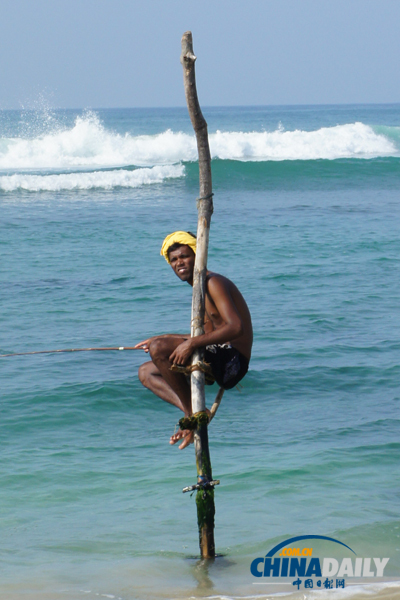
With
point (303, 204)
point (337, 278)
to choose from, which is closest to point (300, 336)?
point (337, 278)

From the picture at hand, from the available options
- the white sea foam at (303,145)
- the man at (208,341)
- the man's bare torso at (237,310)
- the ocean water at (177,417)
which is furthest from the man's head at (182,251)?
the white sea foam at (303,145)

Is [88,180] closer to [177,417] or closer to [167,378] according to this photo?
[177,417]

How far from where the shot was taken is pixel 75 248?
14.1 metres

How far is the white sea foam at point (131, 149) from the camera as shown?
30047mm

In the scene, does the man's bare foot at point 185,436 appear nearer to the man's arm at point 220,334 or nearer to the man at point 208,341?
the man at point 208,341

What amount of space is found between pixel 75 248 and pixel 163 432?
27.3ft

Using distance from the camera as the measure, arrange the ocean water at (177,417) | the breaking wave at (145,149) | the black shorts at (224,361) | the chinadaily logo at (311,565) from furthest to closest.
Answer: the breaking wave at (145,149), the ocean water at (177,417), the chinadaily logo at (311,565), the black shorts at (224,361)

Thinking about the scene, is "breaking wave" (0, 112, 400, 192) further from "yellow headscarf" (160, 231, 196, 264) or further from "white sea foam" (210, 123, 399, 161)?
"yellow headscarf" (160, 231, 196, 264)

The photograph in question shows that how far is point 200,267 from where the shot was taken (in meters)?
3.71

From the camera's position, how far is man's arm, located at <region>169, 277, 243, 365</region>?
358cm

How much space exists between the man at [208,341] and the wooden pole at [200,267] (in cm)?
6

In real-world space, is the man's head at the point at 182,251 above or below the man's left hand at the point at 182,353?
above

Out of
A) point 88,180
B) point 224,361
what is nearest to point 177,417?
point 224,361

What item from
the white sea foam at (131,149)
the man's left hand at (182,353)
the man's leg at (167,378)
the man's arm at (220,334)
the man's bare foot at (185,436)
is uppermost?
the white sea foam at (131,149)
